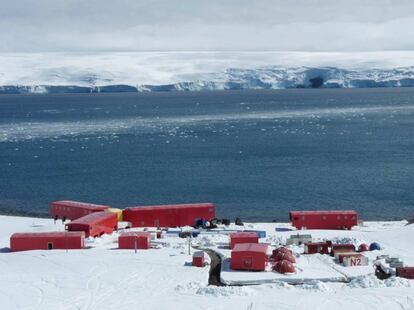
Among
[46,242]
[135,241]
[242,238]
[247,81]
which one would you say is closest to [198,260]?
[242,238]

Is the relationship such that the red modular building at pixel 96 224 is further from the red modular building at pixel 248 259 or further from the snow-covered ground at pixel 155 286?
the red modular building at pixel 248 259

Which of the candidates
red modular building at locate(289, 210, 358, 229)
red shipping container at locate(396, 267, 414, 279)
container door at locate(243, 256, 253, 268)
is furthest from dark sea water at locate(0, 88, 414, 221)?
red shipping container at locate(396, 267, 414, 279)

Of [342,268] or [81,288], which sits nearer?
[81,288]

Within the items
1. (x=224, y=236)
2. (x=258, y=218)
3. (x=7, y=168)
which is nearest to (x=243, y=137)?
(x=7, y=168)

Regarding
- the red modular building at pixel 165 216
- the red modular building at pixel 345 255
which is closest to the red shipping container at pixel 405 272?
the red modular building at pixel 345 255

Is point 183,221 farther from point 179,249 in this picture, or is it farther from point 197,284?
point 197,284
